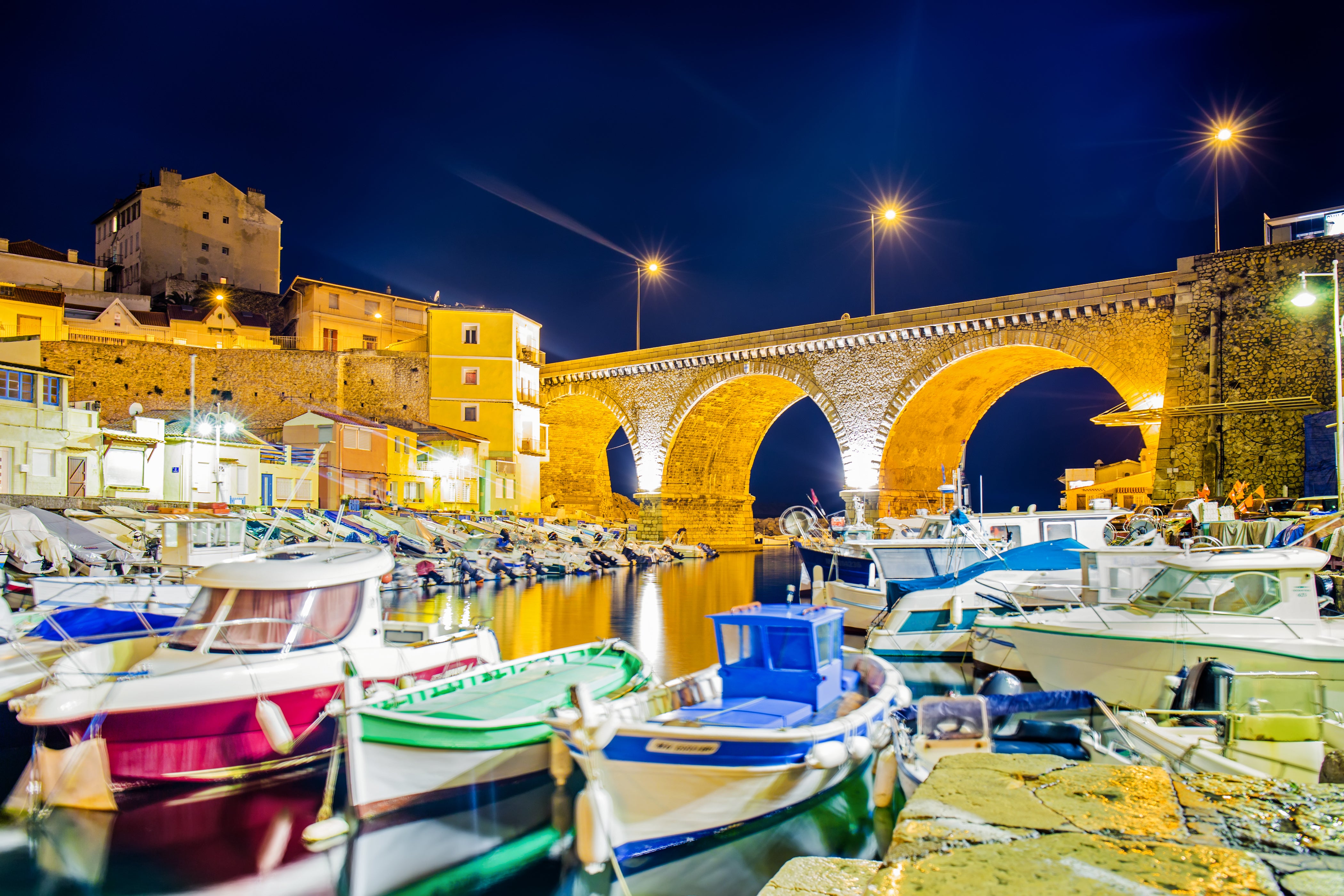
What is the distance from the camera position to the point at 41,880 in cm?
535

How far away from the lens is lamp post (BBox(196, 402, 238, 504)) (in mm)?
23688

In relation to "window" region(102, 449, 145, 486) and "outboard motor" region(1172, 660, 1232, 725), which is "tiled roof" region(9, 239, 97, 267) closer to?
"window" region(102, 449, 145, 486)

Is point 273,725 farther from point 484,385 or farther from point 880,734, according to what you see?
point 484,385

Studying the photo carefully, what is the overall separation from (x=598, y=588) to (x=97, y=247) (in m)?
45.9

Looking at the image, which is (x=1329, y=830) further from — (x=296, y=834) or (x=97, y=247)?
(x=97, y=247)

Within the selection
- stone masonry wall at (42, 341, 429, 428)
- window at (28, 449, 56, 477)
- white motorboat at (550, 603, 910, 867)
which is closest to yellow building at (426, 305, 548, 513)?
stone masonry wall at (42, 341, 429, 428)

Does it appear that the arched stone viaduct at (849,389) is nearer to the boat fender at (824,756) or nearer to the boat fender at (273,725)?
the boat fender at (824,756)

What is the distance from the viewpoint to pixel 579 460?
44750 millimetres

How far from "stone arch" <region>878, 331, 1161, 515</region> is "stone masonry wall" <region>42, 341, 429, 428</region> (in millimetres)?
19260

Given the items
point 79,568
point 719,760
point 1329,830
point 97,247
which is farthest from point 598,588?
point 97,247

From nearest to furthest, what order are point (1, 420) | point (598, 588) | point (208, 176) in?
1. point (1, 420)
2. point (598, 588)
3. point (208, 176)

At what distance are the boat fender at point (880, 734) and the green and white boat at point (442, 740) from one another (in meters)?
2.10

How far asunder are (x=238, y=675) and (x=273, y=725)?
0.49 metres

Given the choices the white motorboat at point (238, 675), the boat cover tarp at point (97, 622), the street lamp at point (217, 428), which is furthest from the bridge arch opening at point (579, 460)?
the white motorboat at point (238, 675)
